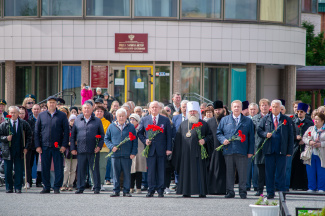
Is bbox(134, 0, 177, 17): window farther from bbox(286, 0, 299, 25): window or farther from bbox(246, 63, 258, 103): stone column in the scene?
bbox(286, 0, 299, 25): window

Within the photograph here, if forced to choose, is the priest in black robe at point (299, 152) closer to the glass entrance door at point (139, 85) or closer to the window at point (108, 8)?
the glass entrance door at point (139, 85)

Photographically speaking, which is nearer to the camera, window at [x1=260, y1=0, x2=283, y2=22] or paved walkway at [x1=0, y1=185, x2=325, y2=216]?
paved walkway at [x1=0, y1=185, x2=325, y2=216]

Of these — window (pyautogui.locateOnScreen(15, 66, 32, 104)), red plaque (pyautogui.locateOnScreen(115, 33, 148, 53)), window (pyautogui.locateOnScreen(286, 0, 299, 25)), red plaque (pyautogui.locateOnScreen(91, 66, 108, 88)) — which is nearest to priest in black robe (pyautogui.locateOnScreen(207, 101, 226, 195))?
red plaque (pyautogui.locateOnScreen(115, 33, 148, 53))

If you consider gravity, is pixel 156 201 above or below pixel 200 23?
below

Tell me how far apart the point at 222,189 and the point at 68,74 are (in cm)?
1590

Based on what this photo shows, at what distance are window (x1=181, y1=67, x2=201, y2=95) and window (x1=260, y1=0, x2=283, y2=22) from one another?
3.99m

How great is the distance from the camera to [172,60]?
28.1 m

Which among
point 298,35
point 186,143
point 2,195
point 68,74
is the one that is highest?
point 298,35

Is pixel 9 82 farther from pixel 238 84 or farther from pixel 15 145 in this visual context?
pixel 15 145

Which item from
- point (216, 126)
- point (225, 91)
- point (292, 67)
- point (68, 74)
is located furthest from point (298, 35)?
point (216, 126)

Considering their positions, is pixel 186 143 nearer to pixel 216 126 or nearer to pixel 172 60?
pixel 216 126

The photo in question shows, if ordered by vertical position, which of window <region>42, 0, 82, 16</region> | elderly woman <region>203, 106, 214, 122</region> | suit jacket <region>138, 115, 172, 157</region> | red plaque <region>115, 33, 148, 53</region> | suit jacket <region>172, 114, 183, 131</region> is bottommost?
suit jacket <region>138, 115, 172, 157</region>

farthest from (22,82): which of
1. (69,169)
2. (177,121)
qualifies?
(177,121)

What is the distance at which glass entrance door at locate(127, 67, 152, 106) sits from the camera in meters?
28.3
